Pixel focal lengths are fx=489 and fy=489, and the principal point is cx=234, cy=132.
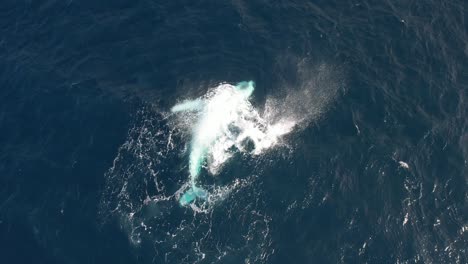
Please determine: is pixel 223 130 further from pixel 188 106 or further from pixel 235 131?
pixel 188 106

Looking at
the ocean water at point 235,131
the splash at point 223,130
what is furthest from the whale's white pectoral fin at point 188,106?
the ocean water at point 235,131

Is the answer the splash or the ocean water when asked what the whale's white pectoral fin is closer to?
the splash

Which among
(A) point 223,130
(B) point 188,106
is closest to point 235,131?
(A) point 223,130

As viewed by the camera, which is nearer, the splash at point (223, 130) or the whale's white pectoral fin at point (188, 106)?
the splash at point (223, 130)

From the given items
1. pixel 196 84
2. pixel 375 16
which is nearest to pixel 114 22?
pixel 196 84

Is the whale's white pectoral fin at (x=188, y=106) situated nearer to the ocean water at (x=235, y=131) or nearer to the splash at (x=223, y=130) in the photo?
the splash at (x=223, y=130)

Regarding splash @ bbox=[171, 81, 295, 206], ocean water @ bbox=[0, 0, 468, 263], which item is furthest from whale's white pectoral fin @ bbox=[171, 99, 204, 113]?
ocean water @ bbox=[0, 0, 468, 263]

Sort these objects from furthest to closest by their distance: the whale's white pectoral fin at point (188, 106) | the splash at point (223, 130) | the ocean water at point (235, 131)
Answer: the whale's white pectoral fin at point (188, 106) → the splash at point (223, 130) → the ocean water at point (235, 131)
